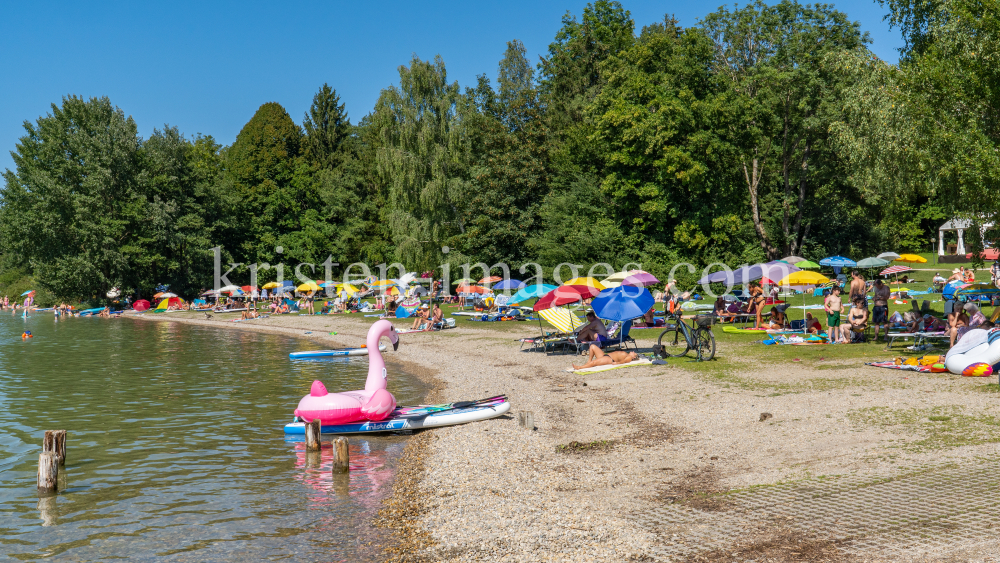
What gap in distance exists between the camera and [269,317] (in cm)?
4603

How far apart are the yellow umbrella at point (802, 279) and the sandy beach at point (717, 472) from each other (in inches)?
251

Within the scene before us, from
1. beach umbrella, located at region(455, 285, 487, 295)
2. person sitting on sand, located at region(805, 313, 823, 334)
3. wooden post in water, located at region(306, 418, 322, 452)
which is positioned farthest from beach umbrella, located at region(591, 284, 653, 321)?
beach umbrella, located at region(455, 285, 487, 295)

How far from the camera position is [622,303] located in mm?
17281

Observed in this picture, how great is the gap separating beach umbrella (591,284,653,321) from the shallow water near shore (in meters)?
5.04

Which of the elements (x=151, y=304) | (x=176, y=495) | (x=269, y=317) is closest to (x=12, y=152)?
(x=151, y=304)

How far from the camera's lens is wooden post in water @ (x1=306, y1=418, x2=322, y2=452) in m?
11.8

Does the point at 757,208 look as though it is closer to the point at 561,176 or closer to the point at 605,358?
the point at 561,176

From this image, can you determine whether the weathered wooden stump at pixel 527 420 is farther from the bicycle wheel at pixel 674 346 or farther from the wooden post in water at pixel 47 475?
the wooden post in water at pixel 47 475

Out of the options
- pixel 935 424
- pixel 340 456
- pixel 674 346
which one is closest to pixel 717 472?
pixel 935 424

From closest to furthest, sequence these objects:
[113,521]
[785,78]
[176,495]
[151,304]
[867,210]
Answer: [113,521] → [176,495] → [785,78] → [867,210] → [151,304]

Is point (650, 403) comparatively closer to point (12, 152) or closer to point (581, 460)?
point (581, 460)

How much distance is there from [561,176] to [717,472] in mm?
37194

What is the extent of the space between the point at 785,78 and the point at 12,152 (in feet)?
218

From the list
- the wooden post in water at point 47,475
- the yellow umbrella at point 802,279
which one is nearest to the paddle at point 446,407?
the wooden post in water at point 47,475
